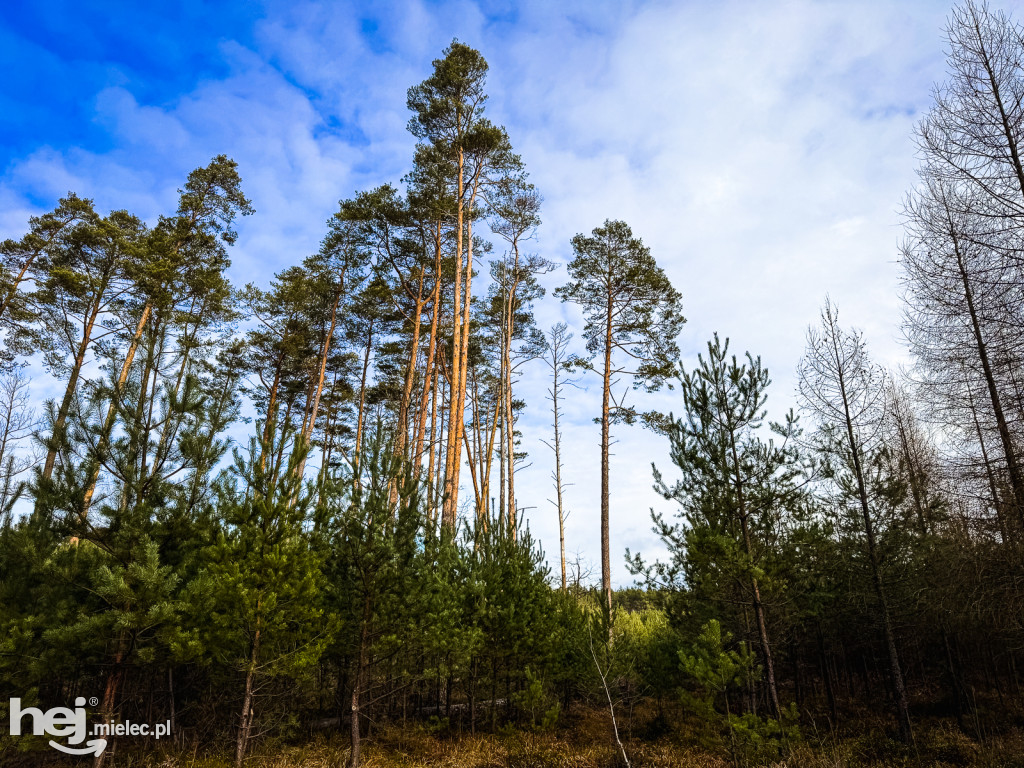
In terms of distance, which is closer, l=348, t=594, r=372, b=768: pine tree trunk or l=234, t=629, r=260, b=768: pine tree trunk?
l=234, t=629, r=260, b=768: pine tree trunk

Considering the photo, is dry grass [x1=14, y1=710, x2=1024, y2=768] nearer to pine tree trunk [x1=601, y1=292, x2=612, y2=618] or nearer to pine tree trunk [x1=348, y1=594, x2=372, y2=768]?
pine tree trunk [x1=348, y1=594, x2=372, y2=768]

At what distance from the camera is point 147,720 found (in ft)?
26.8

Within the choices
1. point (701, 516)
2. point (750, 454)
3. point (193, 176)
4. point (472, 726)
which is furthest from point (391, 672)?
point (193, 176)

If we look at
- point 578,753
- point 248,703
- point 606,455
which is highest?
point 606,455

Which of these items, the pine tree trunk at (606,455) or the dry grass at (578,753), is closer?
the dry grass at (578,753)

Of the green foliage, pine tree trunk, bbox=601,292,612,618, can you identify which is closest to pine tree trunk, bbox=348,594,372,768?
the green foliage

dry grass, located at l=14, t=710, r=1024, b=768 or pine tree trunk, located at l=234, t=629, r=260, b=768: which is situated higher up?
pine tree trunk, located at l=234, t=629, r=260, b=768

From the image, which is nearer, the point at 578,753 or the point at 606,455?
the point at 578,753

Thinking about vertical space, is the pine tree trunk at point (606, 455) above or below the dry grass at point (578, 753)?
above

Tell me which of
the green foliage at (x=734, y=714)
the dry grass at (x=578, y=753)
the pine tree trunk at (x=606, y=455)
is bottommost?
the dry grass at (x=578, y=753)

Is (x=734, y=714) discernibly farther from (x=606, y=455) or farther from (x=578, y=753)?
(x=606, y=455)

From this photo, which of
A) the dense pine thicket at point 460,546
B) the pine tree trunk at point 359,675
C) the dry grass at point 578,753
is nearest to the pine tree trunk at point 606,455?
the dense pine thicket at point 460,546

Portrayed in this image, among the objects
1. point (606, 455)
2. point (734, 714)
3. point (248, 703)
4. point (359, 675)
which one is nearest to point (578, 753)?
point (734, 714)

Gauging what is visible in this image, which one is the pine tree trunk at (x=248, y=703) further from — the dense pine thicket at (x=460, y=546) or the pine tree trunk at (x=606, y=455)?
the pine tree trunk at (x=606, y=455)
